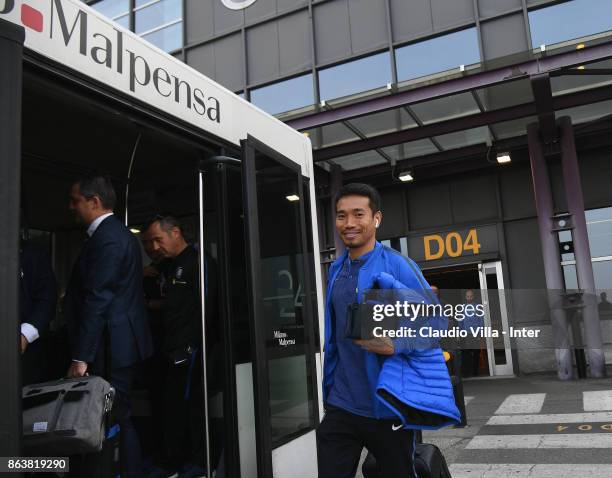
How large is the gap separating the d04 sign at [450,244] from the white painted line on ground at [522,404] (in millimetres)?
4059

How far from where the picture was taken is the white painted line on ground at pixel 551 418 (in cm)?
654

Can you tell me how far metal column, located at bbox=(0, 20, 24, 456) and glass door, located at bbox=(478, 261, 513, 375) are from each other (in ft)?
35.5

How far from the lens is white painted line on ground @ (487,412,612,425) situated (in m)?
6.54

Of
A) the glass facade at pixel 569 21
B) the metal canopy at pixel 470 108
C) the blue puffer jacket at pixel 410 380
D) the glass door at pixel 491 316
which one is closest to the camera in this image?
the blue puffer jacket at pixel 410 380

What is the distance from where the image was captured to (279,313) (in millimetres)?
3801

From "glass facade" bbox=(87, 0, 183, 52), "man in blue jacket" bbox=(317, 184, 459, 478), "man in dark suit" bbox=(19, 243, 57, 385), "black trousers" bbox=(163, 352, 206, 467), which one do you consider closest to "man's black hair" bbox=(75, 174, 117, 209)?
"man in dark suit" bbox=(19, 243, 57, 385)

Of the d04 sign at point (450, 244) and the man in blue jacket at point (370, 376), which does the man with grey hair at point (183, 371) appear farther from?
the d04 sign at point (450, 244)

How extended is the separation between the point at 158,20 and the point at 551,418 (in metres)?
12.7

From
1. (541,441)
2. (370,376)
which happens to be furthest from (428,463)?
(541,441)

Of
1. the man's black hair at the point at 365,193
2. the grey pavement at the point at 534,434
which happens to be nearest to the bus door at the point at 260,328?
the man's black hair at the point at 365,193

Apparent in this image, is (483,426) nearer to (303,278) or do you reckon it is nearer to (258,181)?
(303,278)

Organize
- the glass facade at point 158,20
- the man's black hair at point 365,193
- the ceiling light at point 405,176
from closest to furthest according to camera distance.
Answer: the man's black hair at point 365,193
the ceiling light at point 405,176
the glass facade at point 158,20

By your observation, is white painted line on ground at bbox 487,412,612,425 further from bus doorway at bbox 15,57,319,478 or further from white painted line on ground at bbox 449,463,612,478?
bus doorway at bbox 15,57,319,478

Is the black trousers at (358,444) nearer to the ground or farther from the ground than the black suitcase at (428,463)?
farther from the ground
